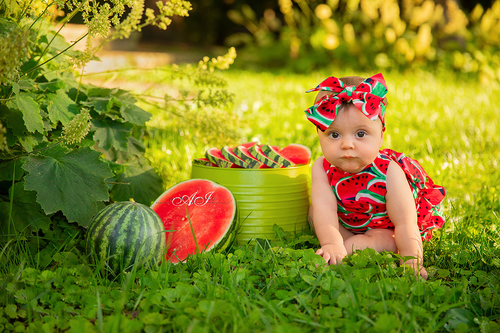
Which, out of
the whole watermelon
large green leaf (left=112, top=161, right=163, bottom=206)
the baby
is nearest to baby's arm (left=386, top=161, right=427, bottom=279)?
the baby

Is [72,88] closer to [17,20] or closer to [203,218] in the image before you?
[17,20]

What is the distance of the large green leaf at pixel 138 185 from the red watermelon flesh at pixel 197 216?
18cm

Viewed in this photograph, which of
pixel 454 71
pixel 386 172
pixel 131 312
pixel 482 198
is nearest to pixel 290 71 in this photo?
pixel 454 71

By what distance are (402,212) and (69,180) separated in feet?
5.05

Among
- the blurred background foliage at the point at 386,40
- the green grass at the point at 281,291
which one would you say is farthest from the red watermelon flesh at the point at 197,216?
the blurred background foliage at the point at 386,40

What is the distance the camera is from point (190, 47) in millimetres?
15516

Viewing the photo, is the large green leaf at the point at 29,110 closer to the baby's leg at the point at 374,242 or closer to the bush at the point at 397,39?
the baby's leg at the point at 374,242

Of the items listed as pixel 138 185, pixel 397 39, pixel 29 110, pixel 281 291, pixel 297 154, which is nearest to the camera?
pixel 281 291

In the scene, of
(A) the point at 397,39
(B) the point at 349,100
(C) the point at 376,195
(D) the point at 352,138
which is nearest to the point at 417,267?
(C) the point at 376,195

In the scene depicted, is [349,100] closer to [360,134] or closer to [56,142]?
[360,134]

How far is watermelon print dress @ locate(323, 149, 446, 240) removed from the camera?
236 centimetres

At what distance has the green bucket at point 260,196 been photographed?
253 cm

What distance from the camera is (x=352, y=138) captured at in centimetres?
223

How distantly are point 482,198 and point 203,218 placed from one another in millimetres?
1825
